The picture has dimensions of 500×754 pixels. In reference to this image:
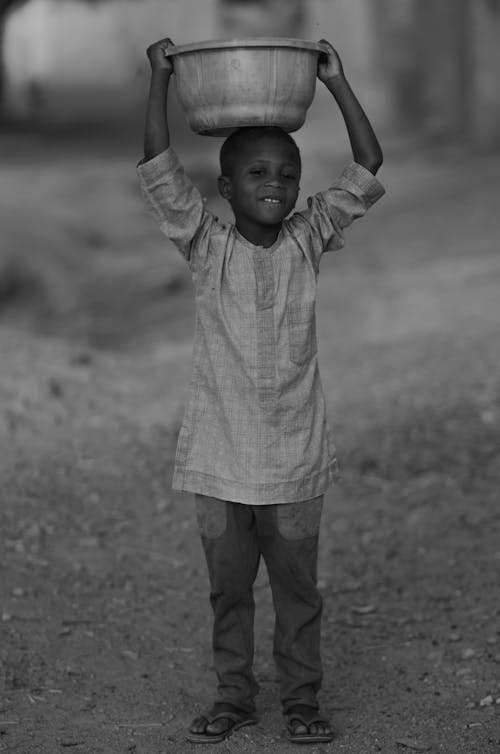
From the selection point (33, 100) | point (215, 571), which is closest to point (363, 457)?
point (215, 571)

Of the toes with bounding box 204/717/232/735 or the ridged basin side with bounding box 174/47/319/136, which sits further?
the toes with bounding box 204/717/232/735

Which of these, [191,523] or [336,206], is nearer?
[336,206]

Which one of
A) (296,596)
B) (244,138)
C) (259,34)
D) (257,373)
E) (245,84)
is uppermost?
(259,34)

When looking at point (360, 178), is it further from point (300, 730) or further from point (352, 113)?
point (300, 730)

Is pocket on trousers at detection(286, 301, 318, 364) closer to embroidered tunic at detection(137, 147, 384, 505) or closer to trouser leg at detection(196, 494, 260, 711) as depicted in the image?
embroidered tunic at detection(137, 147, 384, 505)

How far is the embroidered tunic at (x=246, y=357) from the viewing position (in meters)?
2.92

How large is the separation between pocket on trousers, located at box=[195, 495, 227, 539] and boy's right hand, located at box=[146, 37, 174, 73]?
0.99 meters

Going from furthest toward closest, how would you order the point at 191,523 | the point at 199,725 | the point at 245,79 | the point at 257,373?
the point at 191,523 < the point at 199,725 < the point at 257,373 < the point at 245,79

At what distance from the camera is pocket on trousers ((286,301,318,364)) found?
9.69 ft

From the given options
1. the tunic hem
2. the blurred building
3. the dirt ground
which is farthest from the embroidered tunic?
the blurred building

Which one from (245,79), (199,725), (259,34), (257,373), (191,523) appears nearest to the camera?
(245,79)

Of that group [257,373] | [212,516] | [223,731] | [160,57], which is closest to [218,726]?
[223,731]

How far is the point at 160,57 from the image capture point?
9.61 ft

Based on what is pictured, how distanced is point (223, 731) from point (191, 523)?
1932mm
